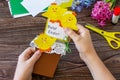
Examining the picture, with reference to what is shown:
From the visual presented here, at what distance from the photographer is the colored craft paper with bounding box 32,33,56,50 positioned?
1.05 meters

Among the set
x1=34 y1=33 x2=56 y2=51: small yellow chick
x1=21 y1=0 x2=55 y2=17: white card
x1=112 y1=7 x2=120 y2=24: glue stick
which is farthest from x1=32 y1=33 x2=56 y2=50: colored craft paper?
x1=112 y1=7 x2=120 y2=24: glue stick

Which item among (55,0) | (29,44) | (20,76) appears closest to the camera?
(20,76)

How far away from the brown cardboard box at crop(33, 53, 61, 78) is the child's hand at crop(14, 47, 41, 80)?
1.2 inches

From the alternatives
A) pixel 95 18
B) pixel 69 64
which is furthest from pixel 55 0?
pixel 69 64

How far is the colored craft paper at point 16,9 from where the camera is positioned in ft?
3.96

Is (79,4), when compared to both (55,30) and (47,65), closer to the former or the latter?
(55,30)

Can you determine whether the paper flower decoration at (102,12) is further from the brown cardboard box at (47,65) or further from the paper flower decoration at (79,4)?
the brown cardboard box at (47,65)

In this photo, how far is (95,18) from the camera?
3.95 ft

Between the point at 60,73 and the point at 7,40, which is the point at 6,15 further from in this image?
the point at 60,73

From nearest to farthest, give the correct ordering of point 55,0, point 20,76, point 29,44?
point 20,76, point 29,44, point 55,0

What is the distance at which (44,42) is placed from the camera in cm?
105

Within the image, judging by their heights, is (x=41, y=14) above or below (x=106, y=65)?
above

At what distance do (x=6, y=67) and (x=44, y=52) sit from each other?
166mm

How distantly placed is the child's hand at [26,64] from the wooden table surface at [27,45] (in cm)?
5
